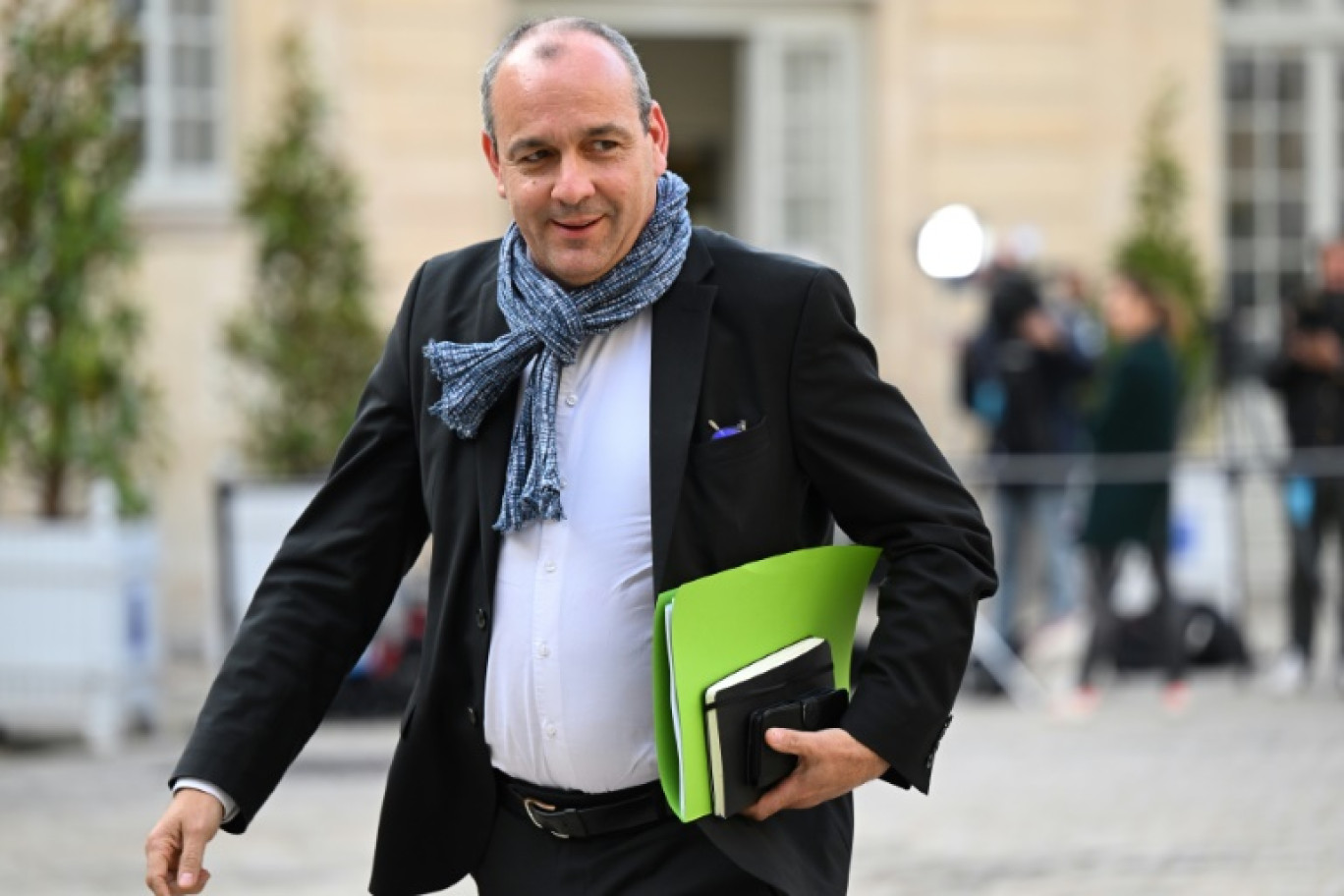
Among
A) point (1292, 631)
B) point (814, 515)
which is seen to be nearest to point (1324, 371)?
point (1292, 631)

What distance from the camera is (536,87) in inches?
124

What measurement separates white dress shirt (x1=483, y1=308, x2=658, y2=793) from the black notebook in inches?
7.4

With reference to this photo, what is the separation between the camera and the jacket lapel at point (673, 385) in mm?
3156

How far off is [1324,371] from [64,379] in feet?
19.0

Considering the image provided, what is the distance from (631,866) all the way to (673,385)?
2.03ft

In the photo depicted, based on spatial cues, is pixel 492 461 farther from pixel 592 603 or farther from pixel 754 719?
pixel 754 719

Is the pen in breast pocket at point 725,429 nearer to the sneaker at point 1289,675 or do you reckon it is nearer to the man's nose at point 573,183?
the man's nose at point 573,183

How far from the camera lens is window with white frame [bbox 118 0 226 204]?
49.8 feet

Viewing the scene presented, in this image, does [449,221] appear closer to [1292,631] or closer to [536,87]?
[1292,631]

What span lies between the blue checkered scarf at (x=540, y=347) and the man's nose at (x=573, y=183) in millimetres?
133

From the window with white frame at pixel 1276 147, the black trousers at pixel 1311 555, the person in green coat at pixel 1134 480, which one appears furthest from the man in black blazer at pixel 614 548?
the window with white frame at pixel 1276 147

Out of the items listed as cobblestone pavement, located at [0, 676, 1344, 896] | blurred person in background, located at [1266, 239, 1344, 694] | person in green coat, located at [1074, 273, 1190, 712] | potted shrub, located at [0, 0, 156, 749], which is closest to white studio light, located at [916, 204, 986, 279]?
blurred person in background, located at [1266, 239, 1344, 694]

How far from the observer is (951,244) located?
1496 cm

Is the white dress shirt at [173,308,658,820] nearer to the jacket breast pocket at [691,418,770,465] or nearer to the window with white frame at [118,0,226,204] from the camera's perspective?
the jacket breast pocket at [691,418,770,465]
